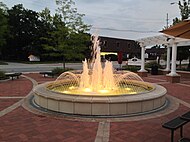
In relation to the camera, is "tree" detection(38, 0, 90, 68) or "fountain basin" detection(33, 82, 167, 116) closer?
"fountain basin" detection(33, 82, 167, 116)

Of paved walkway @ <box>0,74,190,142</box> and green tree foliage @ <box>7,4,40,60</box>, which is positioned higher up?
green tree foliage @ <box>7,4,40,60</box>

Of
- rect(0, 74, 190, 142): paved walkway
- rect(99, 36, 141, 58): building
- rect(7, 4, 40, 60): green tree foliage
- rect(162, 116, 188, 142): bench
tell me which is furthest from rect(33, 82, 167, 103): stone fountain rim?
rect(99, 36, 141, 58): building

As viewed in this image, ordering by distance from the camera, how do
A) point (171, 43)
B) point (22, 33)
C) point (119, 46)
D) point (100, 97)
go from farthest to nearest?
point (119, 46) → point (22, 33) → point (171, 43) → point (100, 97)

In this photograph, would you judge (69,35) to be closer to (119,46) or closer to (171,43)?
(171,43)

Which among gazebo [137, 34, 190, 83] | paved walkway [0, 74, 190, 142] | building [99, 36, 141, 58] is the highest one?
building [99, 36, 141, 58]

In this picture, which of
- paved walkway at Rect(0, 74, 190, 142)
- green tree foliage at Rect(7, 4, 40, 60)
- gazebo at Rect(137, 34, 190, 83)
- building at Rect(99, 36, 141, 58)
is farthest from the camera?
building at Rect(99, 36, 141, 58)

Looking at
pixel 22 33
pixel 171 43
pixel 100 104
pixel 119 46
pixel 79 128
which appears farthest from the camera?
pixel 119 46

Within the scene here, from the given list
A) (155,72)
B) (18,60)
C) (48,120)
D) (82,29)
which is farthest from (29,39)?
(48,120)

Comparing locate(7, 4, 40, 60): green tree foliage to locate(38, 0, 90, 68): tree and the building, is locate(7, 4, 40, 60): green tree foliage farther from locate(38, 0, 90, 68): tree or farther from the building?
locate(38, 0, 90, 68): tree

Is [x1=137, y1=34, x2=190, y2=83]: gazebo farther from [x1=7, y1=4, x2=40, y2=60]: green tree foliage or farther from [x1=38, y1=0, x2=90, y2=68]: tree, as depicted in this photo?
[x1=7, y1=4, x2=40, y2=60]: green tree foliage

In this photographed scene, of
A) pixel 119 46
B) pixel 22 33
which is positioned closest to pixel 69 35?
pixel 22 33

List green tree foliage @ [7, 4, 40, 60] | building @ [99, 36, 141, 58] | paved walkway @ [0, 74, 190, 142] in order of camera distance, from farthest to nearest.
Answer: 1. building @ [99, 36, 141, 58]
2. green tree foliage @ [7, 4, 40, 60]
3. paved walkway @ [0, 74, 190, 142]

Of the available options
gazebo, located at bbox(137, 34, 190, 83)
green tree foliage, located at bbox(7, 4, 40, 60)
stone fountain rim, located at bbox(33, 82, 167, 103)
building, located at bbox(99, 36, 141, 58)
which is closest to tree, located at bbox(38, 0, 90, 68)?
gazebo, located at bbox(137, 34, 190, 83)

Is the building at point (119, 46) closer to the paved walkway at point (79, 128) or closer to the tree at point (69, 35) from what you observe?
the tree at point (69, 35)
